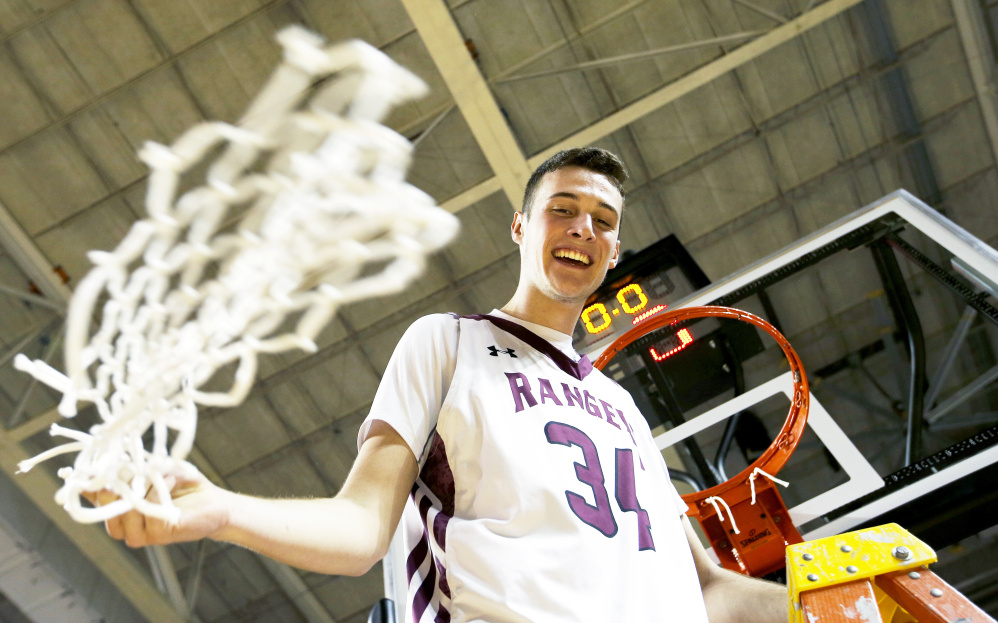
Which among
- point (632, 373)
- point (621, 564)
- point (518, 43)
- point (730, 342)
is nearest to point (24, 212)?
point (518, 43)

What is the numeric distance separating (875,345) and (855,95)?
3.15 m

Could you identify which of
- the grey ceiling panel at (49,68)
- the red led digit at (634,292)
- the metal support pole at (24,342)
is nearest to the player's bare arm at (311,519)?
the red led digit at (634,292)

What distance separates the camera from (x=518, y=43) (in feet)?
23.4

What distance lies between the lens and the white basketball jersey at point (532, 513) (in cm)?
116

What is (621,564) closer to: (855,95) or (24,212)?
(24,212)

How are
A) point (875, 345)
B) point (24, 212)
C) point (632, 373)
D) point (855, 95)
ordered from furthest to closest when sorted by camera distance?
point (875, 345), point (855, 95), point (24, 212), point (632, 373)

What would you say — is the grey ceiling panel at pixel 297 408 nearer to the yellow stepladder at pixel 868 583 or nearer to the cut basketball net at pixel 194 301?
the cut basketball net at pixel 194 301

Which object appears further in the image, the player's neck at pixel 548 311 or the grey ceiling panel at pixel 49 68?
the grey ceiling panel at pixel 49 68

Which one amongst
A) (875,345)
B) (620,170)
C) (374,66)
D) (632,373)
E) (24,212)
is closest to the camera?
(620,170)

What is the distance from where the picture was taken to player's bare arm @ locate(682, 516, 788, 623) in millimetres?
1477

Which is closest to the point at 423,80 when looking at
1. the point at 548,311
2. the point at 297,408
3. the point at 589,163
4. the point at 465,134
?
the point at 465,134

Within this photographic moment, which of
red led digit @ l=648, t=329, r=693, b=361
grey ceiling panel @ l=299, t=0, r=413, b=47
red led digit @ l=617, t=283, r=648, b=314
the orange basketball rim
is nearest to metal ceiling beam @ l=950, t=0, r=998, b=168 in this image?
red led digit @ l=617, t=283, r=648, b=314

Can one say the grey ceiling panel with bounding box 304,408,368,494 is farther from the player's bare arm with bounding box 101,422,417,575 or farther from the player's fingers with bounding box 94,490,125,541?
the player's fingers with bounding box 94,490,125,541

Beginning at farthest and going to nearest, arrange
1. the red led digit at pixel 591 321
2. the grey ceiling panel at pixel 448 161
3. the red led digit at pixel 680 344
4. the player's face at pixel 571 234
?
the grey ceiling panel at pixel 448 161, the red led digit at pixel 591 321, the red led digit at pixel 680 344, the player's face at pixel 571 234
